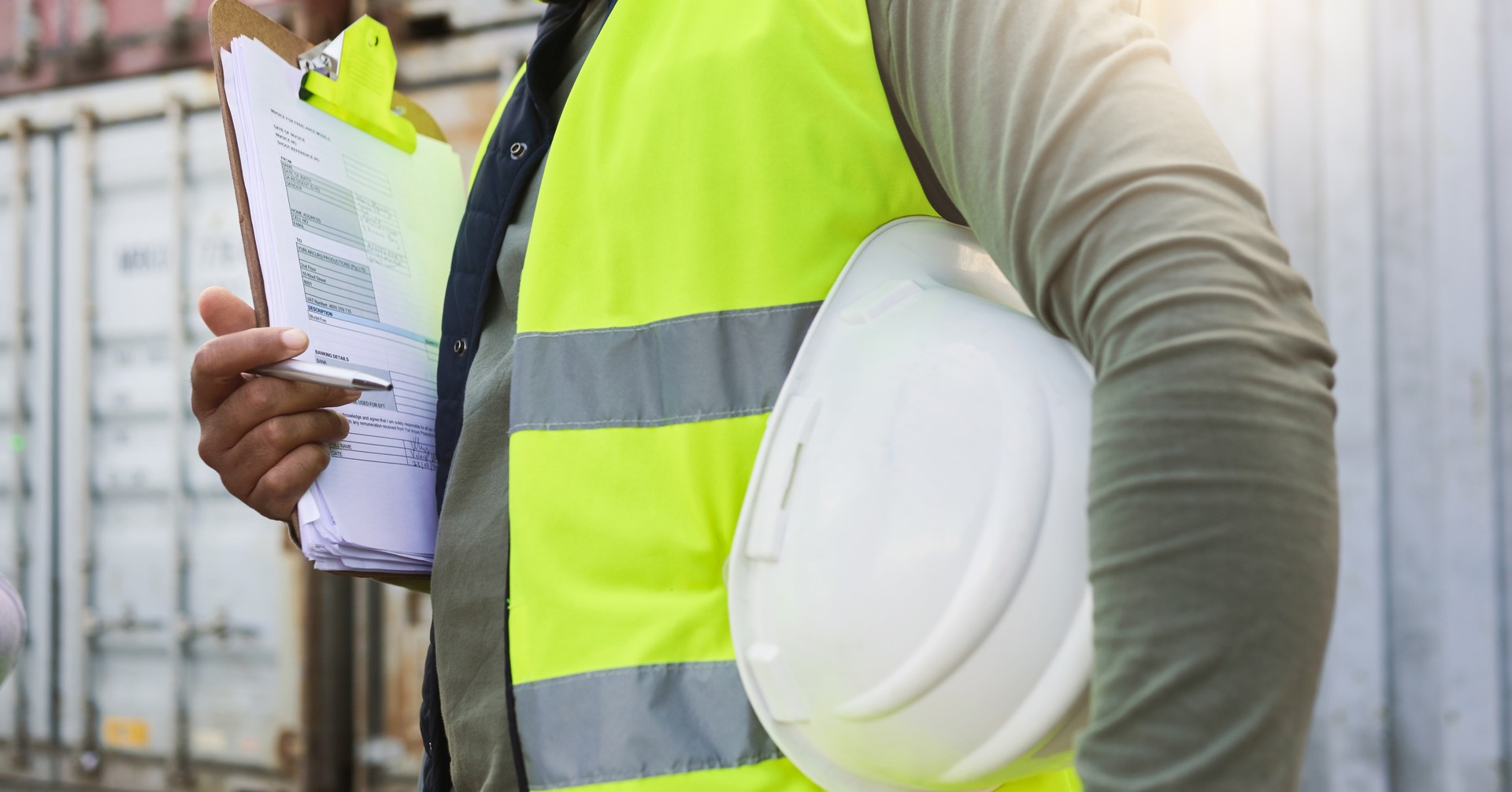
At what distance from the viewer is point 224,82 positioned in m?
1.10

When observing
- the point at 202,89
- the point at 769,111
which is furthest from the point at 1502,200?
the point at 202,89

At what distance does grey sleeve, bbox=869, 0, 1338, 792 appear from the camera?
61 cm

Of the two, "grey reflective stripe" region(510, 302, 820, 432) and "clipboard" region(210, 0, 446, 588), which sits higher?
"clipboard" region(210, 0, 446, 588)

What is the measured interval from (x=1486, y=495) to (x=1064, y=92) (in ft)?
8.33

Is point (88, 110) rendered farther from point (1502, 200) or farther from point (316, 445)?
point (1502, 200)

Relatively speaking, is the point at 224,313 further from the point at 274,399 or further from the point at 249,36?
the point at 249,36

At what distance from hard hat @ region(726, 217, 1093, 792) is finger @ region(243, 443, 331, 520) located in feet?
1.62

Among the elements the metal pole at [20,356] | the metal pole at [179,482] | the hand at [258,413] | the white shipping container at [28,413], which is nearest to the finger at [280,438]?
the hand at [258,413]

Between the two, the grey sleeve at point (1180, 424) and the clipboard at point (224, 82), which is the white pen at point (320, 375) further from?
the grey sleeve at point (1180, 424)

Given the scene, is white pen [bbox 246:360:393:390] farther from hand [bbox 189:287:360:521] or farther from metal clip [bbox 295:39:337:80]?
metal clip [bbox 295:39:337:80]

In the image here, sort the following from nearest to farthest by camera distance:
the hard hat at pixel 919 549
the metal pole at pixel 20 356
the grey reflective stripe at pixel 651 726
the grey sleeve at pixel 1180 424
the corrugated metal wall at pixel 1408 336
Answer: the grey sleeve at pixel 1180 424
the hard hat at pixel 919 549
the grey reflective stripe at pixel 651 726
the corrugated metal wall at pixel 1408 336
the metal pole at pixel 20 356

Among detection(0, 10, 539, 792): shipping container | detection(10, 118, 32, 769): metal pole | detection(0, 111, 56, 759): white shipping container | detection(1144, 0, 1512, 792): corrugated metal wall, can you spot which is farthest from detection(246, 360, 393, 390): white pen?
detection(10, 118, 32, 769): metal pole

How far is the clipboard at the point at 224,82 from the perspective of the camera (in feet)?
3.55

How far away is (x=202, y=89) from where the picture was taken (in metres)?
4.13
